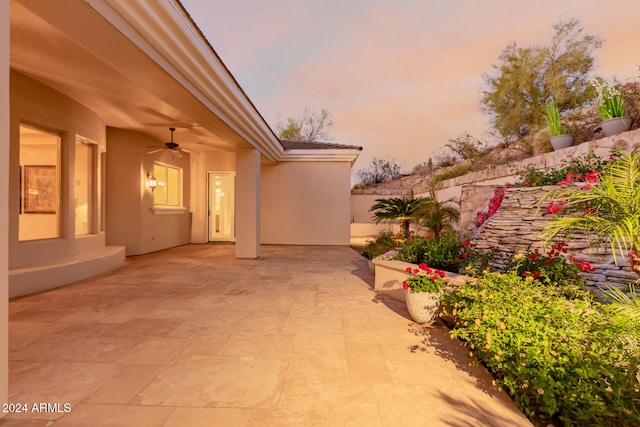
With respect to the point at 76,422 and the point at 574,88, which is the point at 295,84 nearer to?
the point at 574,88

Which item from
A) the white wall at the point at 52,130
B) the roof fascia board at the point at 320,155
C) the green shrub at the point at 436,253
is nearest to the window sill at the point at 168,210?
the white wall at the point at 52,130

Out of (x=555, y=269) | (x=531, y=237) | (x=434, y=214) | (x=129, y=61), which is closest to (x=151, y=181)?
(x=129, y=61)

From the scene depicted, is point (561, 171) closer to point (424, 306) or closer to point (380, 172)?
point (424, 306)

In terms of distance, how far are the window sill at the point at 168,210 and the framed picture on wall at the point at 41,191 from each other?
2953mm

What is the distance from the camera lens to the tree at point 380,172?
22.3 m

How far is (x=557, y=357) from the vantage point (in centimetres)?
181

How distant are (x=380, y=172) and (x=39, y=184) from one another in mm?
20149

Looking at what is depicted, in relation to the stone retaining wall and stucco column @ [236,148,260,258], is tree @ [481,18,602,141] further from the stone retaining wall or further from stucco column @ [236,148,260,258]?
stucco column @ [236,148,260,258]

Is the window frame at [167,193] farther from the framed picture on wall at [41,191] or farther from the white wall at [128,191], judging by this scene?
the framed picture on wall at [41,191]

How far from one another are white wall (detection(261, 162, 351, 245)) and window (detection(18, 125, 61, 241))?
18.5ft

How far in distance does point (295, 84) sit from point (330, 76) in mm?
5075

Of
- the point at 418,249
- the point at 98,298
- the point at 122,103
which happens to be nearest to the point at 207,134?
the point at 122,103

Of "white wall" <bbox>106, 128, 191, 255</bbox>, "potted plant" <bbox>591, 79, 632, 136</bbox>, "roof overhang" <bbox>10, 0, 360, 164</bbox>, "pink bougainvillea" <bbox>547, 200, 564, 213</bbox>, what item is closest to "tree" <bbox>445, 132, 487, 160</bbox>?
"potted plant" <bbox>591, 79, 632, 136</bbox>

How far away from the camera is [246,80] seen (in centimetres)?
2286
